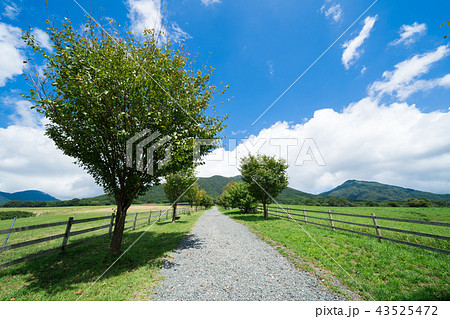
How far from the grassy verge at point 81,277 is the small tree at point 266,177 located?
14.6 metres

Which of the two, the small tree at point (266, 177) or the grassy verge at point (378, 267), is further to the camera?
the small tree at point (266, 177)

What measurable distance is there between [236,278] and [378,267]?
512cm

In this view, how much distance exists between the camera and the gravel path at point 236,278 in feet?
14.0

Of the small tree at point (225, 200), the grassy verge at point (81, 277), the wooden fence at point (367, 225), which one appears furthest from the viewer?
the small tree at point (225, 200)

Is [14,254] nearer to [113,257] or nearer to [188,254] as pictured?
[113,257]

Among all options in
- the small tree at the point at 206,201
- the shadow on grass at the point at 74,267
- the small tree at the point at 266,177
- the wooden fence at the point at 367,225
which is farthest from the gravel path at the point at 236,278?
the small tree at the point at 206,201

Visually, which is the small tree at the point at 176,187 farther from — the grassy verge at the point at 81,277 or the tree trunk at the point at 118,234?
the tree trunk at the point at 118,234

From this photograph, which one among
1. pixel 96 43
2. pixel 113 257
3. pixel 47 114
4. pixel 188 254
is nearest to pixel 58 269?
pixel 113 257

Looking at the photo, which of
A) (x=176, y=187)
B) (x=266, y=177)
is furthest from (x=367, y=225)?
(x=176, y=187)

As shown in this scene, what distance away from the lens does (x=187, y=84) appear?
27.5 ft

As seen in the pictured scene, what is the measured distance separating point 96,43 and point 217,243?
36.1ft

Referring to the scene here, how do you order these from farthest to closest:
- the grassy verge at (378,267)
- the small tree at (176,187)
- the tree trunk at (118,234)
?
the small tree at (176,187), the tree trunk at (118,234), the grassy verge at (378,267)

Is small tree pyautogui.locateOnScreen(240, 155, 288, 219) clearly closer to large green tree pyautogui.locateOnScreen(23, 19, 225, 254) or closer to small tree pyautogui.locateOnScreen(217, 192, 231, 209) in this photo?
large green tree pyautogui.locateOnScreen(23, 19, 225, 254)

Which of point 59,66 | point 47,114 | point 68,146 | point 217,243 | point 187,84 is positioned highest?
point 187,84
